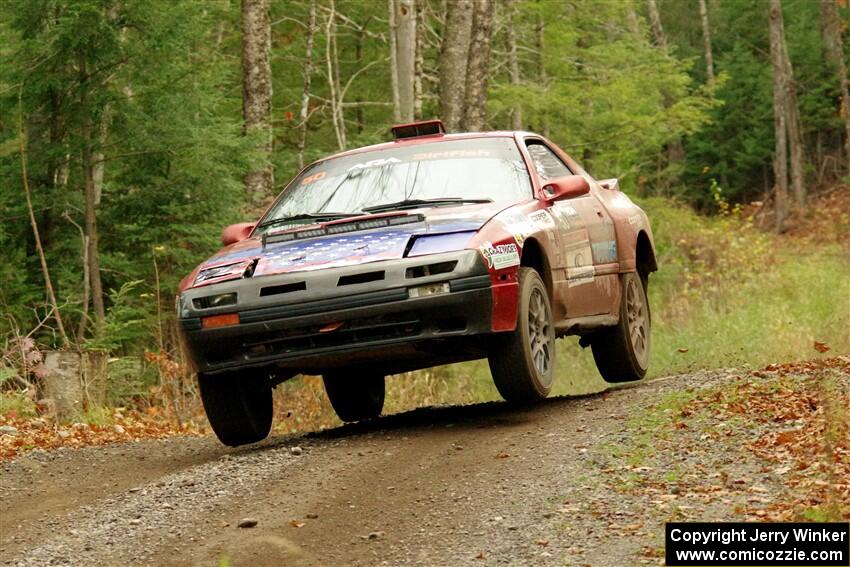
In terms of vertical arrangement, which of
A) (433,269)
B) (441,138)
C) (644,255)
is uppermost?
(441,138)

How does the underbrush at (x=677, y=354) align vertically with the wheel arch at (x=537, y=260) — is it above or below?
below

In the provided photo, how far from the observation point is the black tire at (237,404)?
862 centimetres

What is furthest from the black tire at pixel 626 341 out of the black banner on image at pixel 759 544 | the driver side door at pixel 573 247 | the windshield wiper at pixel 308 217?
the black banner on image at pixel 759 544

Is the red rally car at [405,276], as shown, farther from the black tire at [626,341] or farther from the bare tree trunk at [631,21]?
the bare tree trunk at [631,21]

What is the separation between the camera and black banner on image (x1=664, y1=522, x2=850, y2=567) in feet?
15.3

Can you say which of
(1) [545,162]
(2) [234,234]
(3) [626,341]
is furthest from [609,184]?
(2) [234,234]

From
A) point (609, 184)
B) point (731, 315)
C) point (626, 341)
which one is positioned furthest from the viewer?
point (731, 315)

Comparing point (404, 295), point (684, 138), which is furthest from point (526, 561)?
point (684, 138)

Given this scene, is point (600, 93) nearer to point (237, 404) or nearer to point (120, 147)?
point (120, 147)

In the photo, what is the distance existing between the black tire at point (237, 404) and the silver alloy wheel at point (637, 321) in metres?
3.21

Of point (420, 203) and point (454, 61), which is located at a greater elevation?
point (454, 61)

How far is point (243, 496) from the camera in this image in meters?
6.91

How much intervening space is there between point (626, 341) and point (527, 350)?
247cm

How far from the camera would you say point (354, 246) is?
8.04 meters
